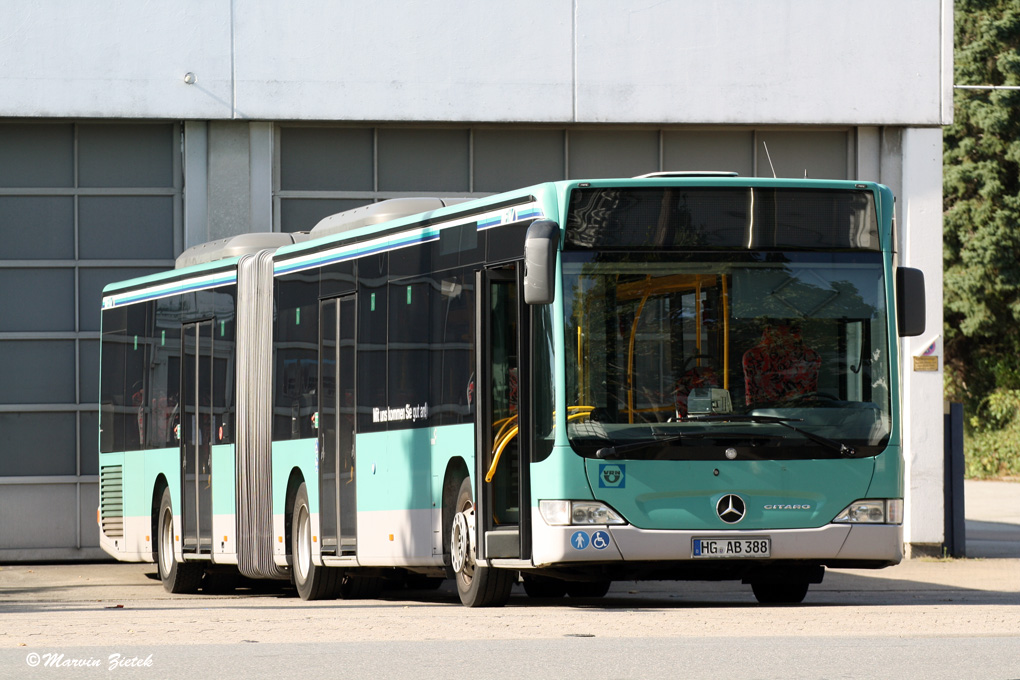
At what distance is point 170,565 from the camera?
728 inches

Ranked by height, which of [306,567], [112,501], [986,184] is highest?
[986,184]

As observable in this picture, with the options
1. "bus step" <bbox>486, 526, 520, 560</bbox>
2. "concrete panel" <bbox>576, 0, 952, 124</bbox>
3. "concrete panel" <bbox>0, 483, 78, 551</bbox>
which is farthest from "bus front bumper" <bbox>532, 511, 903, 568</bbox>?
"concrete panel" <bbox>0, 483, 78, 551</bbox>

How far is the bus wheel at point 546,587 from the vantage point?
1547 centimetres

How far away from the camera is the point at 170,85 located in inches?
816

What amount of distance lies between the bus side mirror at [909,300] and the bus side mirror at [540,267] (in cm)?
255

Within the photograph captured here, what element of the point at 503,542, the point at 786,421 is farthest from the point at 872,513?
the point at 503,542

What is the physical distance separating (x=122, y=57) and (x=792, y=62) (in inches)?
299

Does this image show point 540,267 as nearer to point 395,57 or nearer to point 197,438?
point 197,438

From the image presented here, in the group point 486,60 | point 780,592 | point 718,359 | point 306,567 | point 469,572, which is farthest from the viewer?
point 486,60

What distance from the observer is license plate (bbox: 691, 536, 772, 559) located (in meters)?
12.3

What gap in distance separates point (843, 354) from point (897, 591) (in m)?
4.66

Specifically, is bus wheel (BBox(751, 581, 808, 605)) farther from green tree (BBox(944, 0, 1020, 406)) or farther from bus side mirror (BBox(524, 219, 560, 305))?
green tree (BBox(944, 0, 1020, 406))

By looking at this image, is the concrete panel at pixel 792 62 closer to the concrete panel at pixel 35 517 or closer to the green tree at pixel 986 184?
the concrete panel at pixel 35 517

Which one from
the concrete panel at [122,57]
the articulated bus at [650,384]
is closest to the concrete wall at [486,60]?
the concrete panel at [122,57]
